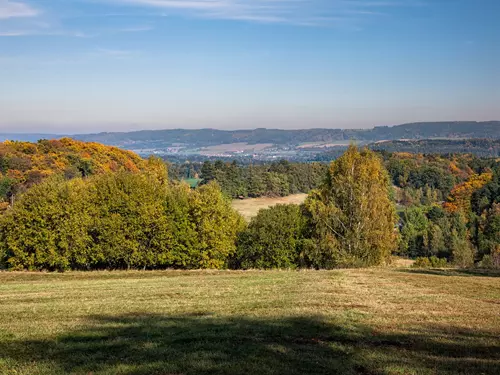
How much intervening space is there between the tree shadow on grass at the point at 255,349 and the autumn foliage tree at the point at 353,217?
30.3 meters

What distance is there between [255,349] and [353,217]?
36.1 meters

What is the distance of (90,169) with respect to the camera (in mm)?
122250

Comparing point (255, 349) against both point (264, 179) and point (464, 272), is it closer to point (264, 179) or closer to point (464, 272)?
point (464, 272)

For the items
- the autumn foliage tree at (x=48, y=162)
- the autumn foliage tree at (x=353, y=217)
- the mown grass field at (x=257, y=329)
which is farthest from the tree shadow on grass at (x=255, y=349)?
the autumn foliage tree at (x=48, y=162)

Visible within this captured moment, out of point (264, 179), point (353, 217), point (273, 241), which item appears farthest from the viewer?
point (264, 179)

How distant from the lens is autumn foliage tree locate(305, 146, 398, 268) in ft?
153

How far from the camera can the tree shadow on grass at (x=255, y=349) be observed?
11.9m

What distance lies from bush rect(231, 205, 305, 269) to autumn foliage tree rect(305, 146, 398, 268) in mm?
2522

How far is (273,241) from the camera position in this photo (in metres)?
52.8

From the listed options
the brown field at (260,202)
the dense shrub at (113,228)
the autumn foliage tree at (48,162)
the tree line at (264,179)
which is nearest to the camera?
the dense shrub at (113,228)

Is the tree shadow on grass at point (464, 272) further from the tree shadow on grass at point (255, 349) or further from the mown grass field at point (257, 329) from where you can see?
the tree shadow on grass at point (255, 349)

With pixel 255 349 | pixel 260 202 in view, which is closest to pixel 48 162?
pixel 260 202

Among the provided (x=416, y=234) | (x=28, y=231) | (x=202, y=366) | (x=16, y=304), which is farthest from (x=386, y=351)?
(x=416, y=234)

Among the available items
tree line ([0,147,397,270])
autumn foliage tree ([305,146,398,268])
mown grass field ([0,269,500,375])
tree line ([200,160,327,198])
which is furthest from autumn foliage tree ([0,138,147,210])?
mown grass field ([0,269,500,375])
